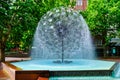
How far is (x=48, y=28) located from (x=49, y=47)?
6204mm

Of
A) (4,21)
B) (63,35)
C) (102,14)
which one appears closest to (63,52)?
(63,35)

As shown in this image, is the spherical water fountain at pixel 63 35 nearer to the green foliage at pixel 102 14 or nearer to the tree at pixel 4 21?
the tree at pixel 4 21

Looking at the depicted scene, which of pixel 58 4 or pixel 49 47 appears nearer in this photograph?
pixel 49 47

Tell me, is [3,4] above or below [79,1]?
below

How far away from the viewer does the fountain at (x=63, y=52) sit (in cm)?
1339

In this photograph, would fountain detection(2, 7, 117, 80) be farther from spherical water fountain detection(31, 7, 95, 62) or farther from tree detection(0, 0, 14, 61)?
tree detection(0, 0, 14, 61)

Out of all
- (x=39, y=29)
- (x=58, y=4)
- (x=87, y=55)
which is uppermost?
(x=58, y=4)

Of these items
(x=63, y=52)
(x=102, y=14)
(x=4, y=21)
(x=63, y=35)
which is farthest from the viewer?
(x=102, y=14)

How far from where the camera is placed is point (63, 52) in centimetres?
2592

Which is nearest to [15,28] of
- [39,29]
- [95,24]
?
[39,29]

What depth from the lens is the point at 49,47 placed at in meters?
33.7

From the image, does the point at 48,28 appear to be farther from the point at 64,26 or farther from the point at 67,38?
the point at 64,26

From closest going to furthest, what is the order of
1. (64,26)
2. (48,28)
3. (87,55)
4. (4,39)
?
1. (64,26)
2. (4,39)
3. (48,28)
4. (87,55)

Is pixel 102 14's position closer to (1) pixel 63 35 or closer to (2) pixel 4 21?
(1) pixel 63 35
